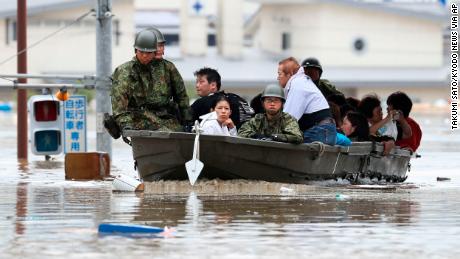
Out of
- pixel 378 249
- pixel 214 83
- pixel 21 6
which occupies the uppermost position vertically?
pixel 21 6

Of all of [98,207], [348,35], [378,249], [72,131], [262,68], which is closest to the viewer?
[378,249]

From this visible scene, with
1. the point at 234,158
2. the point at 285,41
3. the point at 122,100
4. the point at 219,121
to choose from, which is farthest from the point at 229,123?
the point at 285,41

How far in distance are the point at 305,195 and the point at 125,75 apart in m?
2.82

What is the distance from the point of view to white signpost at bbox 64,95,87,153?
94.9 ft

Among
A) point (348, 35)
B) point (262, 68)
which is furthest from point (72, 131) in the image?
point (348, 35)

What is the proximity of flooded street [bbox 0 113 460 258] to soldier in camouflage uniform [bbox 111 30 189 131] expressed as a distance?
953 millimetres

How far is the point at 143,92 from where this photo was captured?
19891 mm

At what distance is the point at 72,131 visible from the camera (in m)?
29.0

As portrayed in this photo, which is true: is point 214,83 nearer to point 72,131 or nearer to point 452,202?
point 452,202

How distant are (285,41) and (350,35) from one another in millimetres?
4363

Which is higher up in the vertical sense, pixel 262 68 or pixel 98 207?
pixel 262 68

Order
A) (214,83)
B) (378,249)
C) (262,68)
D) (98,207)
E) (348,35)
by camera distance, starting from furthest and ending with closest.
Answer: (348,35)
(262,68)
(214,83)
(98,207)
(378,249)

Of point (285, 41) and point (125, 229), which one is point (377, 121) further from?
point (285, 41)

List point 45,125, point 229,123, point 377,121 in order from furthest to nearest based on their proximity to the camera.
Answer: point 45,125
point 377,121
point 229,123
